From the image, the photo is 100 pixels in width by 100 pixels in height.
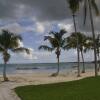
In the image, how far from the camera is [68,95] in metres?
17.4

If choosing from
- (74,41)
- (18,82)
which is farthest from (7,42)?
(74,41)

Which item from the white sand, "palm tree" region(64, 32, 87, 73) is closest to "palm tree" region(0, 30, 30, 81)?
the white sand

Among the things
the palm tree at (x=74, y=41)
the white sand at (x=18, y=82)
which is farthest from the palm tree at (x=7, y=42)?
the palm tree at (x=74, y=41)

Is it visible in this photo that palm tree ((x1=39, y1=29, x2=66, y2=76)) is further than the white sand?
Yes

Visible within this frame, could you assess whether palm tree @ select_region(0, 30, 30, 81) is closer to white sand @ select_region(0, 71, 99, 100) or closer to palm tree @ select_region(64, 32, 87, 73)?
white sand @ select_region(0, 71, 99, 100)

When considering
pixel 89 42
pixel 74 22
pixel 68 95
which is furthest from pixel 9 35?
pixel 89 42

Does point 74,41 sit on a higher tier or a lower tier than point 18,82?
higher

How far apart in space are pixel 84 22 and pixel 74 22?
10.8 meters

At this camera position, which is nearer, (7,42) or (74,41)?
(7,42)

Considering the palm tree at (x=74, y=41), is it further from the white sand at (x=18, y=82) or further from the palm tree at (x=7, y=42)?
the palm tree at (x=7, y=42)

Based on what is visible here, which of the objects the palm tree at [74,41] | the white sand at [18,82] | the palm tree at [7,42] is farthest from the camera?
the palm tree at [74,41]

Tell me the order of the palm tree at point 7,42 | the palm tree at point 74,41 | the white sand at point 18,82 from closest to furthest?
the white sand at point 18,82 < the palm tree at point 7,42 < the palm tree at point 74,41

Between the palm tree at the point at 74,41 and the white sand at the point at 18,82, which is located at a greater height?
the palm tree at the point at 74,41

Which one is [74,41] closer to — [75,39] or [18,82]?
[75,39]
